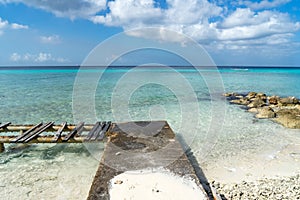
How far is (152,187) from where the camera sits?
3535 mm

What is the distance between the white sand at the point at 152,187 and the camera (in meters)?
3.32

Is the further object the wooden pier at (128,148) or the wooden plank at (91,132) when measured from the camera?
the wooden plank at (91,132)

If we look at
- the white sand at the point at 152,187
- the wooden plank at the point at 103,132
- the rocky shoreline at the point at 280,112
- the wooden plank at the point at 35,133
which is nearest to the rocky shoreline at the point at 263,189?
the white sand at the point at 152,187

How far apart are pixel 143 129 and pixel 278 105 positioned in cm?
1187

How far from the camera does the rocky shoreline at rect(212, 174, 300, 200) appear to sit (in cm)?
425

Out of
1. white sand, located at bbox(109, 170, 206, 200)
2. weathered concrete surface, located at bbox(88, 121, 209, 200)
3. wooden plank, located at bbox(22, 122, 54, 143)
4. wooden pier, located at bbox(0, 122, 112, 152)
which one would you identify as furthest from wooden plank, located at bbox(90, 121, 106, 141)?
white sand, located at bbox(109, 170, 206, 200)

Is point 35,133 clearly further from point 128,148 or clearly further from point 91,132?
point 128,148

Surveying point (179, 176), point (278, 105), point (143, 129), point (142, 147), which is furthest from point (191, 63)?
point (278, 105)

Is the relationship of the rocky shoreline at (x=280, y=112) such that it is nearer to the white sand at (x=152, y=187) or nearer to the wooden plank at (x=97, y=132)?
the wooden plank at (x=97, y=132)

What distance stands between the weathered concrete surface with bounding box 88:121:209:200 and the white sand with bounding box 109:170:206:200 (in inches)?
5.1

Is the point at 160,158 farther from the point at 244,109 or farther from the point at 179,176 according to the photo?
the point at 244,109

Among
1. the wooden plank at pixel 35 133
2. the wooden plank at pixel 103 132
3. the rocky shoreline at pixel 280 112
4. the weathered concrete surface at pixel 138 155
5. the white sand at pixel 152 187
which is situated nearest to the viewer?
the white sand at pixel 152 187

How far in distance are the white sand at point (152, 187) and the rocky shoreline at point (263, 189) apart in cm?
74

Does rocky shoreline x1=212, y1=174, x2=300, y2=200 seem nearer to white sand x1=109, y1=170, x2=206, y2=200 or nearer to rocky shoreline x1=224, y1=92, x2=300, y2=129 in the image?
white sand x1=109, y1=170, x2=206, y2=200
